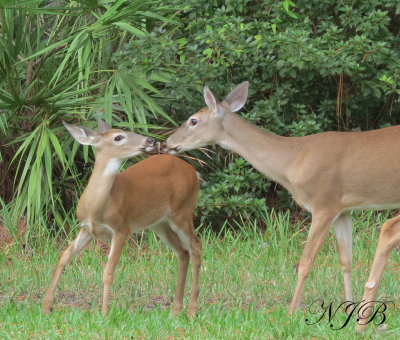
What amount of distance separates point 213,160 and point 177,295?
3.39 meters

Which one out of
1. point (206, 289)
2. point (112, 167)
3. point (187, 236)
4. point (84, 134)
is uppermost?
point (84, 134)

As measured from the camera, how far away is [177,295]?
6.88 m

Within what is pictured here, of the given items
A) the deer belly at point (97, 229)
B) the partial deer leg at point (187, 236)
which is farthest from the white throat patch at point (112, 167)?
the partial deer leg at point (187, 236)

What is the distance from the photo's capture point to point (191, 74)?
9398 mm

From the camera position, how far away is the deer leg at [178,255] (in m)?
6.88

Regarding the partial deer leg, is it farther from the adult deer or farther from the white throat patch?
the white throat patch

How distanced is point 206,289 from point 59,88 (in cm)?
269

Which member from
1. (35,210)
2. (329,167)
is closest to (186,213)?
(329,167)

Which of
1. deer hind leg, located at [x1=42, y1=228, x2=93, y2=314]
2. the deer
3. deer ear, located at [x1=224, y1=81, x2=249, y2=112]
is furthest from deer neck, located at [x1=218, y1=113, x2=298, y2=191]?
deer hind leg, located at [x1=42, y1=228, x2=93, y2=314]

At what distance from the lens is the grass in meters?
5.45

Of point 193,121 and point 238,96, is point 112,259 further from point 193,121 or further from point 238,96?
point 238,96

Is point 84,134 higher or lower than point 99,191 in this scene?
higher
